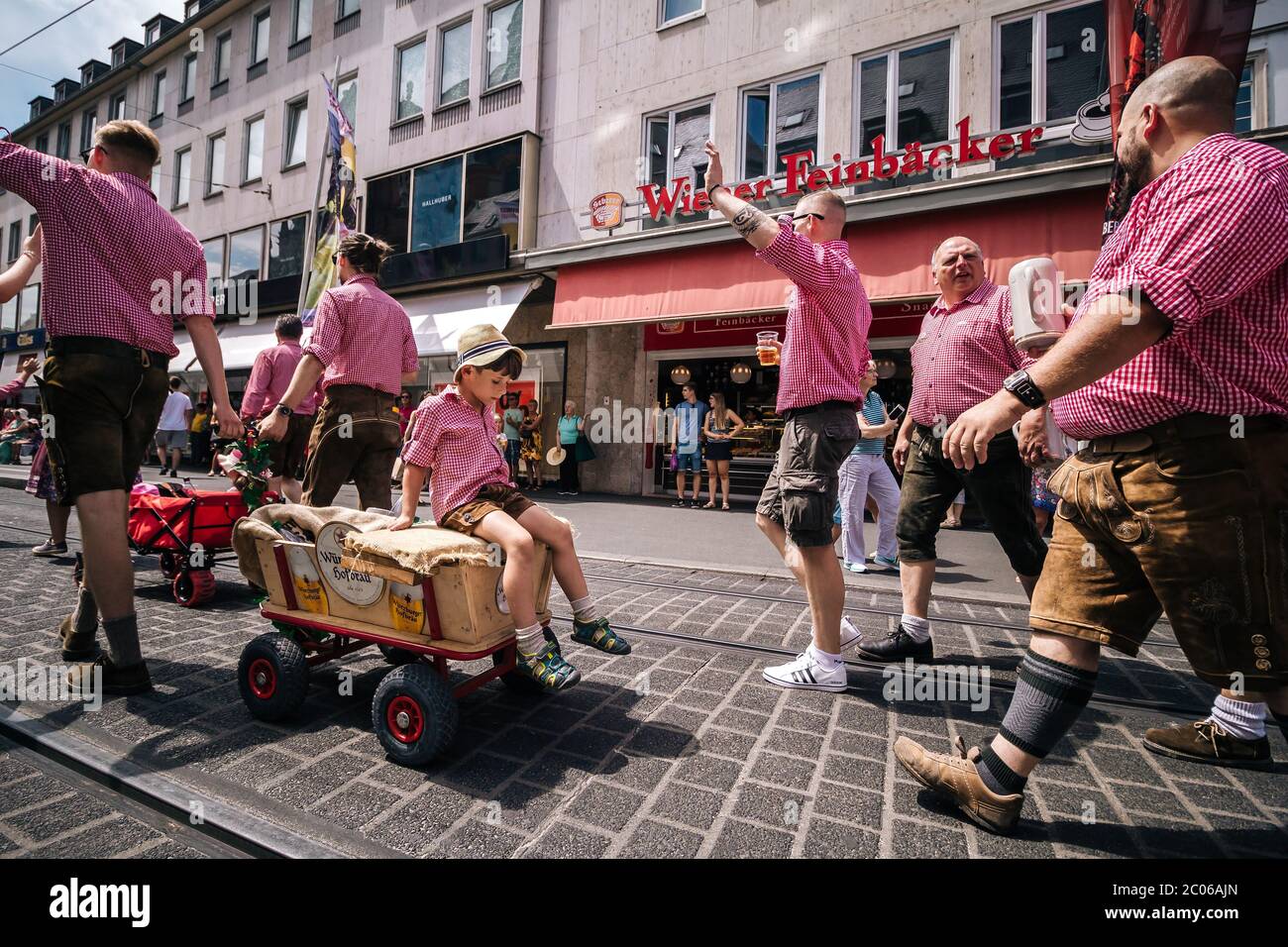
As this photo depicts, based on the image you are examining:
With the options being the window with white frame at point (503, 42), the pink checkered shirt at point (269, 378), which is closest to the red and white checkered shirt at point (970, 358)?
the pink checkered shirt at point (269, 378)

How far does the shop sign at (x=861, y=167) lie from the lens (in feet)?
28.7

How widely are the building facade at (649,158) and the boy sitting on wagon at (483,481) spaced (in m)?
7.69

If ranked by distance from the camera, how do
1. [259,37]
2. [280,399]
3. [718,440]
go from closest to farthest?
[280,399], [718,440], [259,37]

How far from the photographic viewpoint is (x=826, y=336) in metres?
2.99

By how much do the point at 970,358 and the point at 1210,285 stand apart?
1832 mm

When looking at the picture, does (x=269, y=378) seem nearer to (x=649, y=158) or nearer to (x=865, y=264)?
(x=865, y=264)

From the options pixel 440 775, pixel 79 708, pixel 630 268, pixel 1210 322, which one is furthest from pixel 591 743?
pixel 630 268

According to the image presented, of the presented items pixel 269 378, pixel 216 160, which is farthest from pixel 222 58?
pixel 269 378

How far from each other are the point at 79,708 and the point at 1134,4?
23.9ft

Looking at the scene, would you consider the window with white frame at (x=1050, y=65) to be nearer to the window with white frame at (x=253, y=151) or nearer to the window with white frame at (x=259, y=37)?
the window with white frame at (x=253, y=151)

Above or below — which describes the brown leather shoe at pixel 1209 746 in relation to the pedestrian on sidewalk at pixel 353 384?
below

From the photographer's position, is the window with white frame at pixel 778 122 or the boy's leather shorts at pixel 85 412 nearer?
the boy's leather shorts at pixel 85 412

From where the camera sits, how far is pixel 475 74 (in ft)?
49.1

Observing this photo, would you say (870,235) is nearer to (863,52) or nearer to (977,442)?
(863,52)
